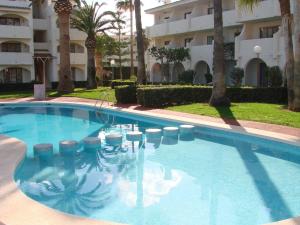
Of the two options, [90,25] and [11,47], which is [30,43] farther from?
[90,25]

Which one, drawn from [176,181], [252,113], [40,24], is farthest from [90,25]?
[176,181]

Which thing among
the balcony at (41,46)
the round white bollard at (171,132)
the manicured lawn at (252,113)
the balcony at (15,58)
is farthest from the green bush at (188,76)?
the round white bollard at (171,132)

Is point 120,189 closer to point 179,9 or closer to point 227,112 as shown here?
point 227,112

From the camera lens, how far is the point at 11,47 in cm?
4216

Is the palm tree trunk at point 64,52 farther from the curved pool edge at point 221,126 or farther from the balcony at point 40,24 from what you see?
the balcony at point 40,24

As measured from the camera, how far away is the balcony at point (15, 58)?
130 ft

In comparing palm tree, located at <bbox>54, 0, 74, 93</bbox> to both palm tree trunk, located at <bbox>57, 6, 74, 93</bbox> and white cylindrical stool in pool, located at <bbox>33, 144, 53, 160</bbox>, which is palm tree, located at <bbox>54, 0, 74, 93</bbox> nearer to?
palm tree trunk, located at <bbox>57, 6, 74, 93</bbox>

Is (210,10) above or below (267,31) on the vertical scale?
above

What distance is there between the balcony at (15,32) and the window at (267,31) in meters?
23.7

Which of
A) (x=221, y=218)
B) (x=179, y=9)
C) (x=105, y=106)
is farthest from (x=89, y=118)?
(x=179, y=9)

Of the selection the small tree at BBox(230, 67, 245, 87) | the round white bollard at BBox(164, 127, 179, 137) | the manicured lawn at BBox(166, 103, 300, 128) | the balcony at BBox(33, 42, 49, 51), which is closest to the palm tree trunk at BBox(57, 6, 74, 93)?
the balcony at BBox(33, 42, 49, 51)

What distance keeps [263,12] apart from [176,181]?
2114 cm

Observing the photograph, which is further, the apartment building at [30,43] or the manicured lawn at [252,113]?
the apartment building at [30,43]

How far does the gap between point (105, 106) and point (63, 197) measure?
14.8m
